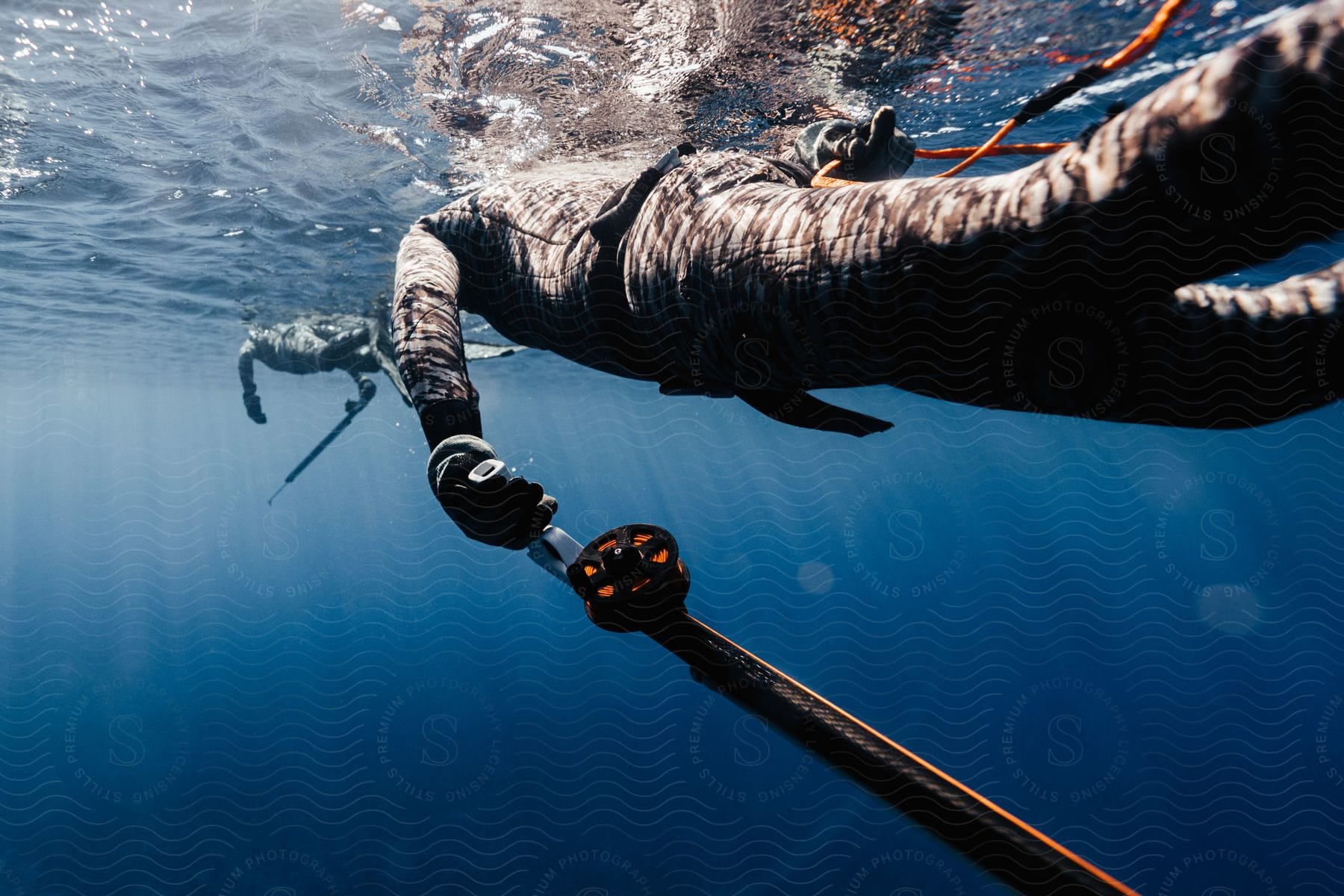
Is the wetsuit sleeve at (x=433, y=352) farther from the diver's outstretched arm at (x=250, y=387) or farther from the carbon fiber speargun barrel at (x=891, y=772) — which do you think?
the diver's outstretched arm at (x=250, y=387)

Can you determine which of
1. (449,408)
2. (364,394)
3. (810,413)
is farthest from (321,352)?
(810,413)

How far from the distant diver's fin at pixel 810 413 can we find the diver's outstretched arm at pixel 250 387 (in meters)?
13.2

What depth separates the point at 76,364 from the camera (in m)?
24.9

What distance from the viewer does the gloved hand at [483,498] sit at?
2.04m

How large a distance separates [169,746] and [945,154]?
39.0 m

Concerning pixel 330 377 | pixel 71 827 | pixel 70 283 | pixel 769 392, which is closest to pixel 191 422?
pixel 330 377

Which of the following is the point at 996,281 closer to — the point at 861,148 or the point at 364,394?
the point at 861,148

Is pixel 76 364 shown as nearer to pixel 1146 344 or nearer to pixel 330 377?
pixel 330 377

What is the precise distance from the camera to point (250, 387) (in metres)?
13.8

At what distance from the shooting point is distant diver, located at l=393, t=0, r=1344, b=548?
3.91 ft

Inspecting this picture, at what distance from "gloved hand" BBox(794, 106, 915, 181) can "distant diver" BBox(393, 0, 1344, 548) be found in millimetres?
24

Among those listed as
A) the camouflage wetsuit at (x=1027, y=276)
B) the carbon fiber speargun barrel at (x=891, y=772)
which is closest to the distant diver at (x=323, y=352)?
the camouflage wetsuit at (x=1027, y=276)

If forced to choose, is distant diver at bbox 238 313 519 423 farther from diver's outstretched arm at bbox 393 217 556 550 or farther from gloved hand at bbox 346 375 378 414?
diver's outstretched arm at bbox 393 217 556 550

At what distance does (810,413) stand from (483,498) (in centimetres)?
132
